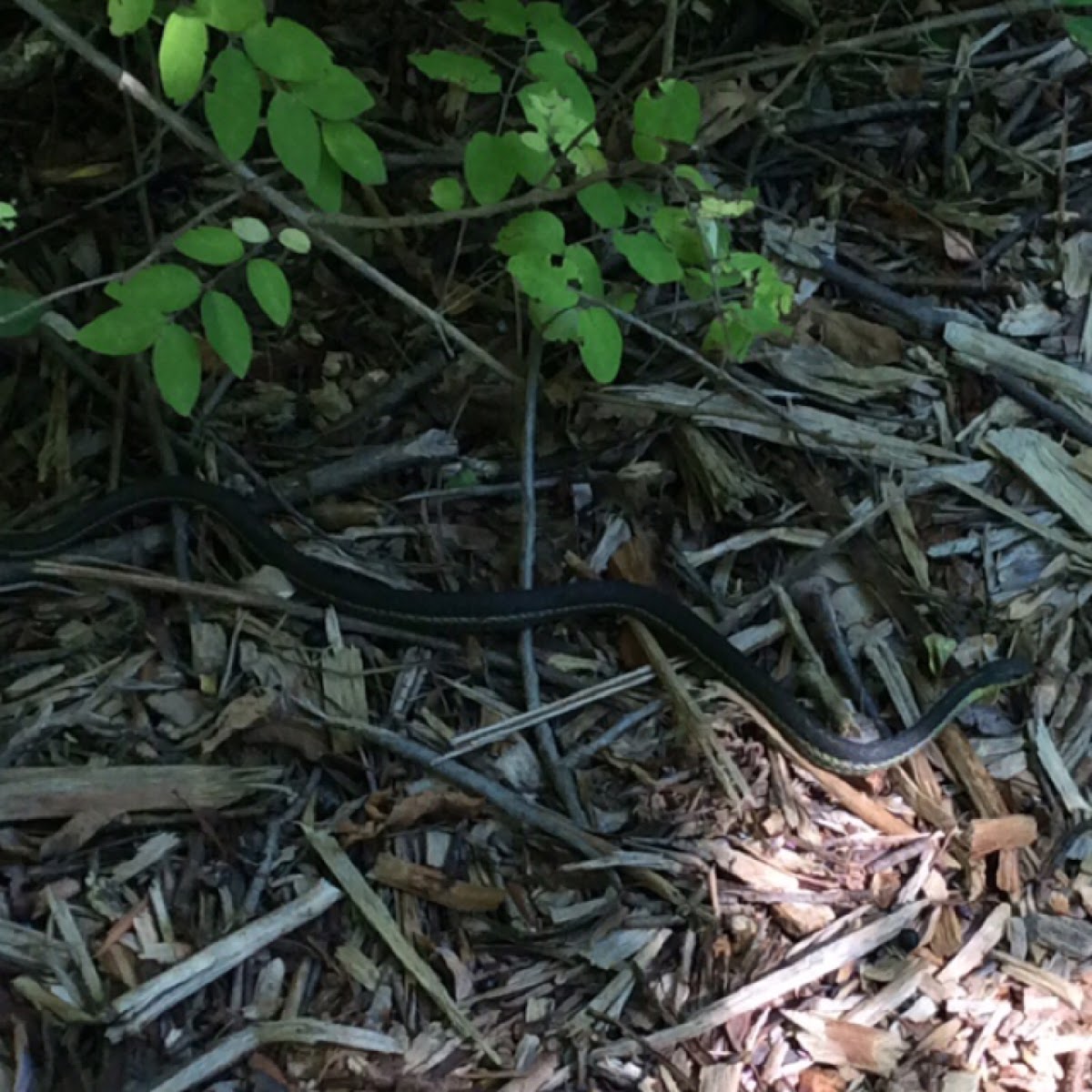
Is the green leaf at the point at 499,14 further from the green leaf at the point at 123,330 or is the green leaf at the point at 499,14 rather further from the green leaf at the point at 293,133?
the green leaf at the point at 123,330

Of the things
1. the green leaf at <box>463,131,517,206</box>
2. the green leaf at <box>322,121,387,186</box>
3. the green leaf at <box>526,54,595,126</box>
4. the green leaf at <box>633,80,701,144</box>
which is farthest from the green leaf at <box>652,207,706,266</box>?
the green leaf at <box>322,121,387,186</box>

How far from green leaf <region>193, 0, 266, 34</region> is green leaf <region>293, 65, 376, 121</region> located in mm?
174

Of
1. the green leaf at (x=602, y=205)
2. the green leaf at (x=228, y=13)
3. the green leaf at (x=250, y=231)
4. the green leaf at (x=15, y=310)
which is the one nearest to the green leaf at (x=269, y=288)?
the green leaf at (x=250, y=231)

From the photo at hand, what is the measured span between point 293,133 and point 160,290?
1.32 feet

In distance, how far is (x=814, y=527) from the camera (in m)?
3.35

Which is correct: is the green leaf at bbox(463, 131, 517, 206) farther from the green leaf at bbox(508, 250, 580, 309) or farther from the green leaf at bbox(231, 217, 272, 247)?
the green leaf at bbox(231, 217, 272, 247)

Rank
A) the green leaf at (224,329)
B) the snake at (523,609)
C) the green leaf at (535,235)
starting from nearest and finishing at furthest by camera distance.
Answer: the green leaf at (224,329), the green leaf at (535,235), the snake at (523,609)

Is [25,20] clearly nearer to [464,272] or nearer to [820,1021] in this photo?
[464,272]

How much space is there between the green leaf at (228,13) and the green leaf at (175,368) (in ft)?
1.84

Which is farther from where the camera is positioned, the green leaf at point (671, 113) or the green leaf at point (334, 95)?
the green leaf at point (671, 113)

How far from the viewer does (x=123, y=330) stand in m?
2.16

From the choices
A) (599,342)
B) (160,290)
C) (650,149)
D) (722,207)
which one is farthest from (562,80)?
(160,290)

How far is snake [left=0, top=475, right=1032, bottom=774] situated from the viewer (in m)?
2.99

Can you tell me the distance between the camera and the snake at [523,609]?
299cm
